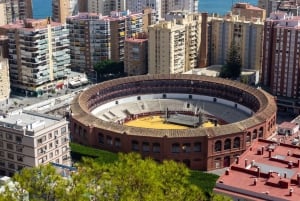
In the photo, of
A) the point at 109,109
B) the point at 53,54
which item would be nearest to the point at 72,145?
the point at 109,109

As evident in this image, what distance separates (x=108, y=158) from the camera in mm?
53438

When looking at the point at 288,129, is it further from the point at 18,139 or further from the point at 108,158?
the point at 18,139

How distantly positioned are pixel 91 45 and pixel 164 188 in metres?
65.3

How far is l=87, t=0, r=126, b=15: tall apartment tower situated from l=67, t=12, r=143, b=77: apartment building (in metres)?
19.0

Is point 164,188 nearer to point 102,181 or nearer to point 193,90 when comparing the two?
point 102,181

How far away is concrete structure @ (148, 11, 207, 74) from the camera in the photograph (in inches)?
3226

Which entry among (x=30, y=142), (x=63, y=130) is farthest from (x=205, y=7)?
(x=30, y=142)

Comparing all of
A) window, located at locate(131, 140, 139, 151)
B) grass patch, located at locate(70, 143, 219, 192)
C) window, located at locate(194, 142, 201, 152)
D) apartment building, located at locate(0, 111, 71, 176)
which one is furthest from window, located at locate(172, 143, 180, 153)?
apartment building, located at locate(0, 111, 71, 176)

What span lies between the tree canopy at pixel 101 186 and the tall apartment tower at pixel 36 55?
176ft

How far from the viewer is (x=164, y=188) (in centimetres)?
2675

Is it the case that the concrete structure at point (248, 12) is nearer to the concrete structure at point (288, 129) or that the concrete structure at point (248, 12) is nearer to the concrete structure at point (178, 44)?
the concrete structure at point (178, 44)

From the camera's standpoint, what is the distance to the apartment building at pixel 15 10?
102912mm

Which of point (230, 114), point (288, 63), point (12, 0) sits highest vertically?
point (12, 0)

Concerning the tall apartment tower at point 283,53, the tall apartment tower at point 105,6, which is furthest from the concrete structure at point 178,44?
the tall apartment tower at point 105,6
